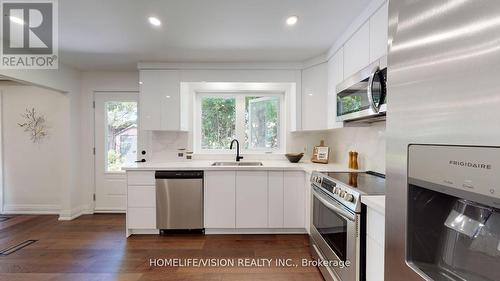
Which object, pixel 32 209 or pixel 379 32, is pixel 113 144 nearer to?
pixel 32 209

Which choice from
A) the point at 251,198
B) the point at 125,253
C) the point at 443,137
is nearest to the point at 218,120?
the point at 251,198

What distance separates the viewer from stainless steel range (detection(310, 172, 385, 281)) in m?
1.42

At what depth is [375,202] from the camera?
1.25 m

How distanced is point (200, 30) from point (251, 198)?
77.2 inches

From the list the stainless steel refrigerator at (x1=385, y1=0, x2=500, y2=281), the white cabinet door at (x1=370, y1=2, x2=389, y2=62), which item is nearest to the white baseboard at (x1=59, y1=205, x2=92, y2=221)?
the stainless steel refrigerator at (x1=385, y1=0, x2=500, y2=281)

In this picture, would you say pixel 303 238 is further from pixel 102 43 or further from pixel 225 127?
pixel 102 43

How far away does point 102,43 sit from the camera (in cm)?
259

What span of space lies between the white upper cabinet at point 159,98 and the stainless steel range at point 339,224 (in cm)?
208

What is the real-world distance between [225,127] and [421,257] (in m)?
3.17

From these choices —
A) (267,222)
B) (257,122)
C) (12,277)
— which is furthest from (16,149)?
(267,222)

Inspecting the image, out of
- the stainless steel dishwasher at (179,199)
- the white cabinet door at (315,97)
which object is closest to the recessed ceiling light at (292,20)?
the white cabinet door at (315,97)

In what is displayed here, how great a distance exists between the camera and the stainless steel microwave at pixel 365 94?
1467mm

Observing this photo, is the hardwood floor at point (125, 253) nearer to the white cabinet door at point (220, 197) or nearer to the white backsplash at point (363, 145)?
the white cabinet door at point (220, 197)

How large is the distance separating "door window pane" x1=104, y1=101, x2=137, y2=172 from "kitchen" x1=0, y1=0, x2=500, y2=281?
0.02 m
